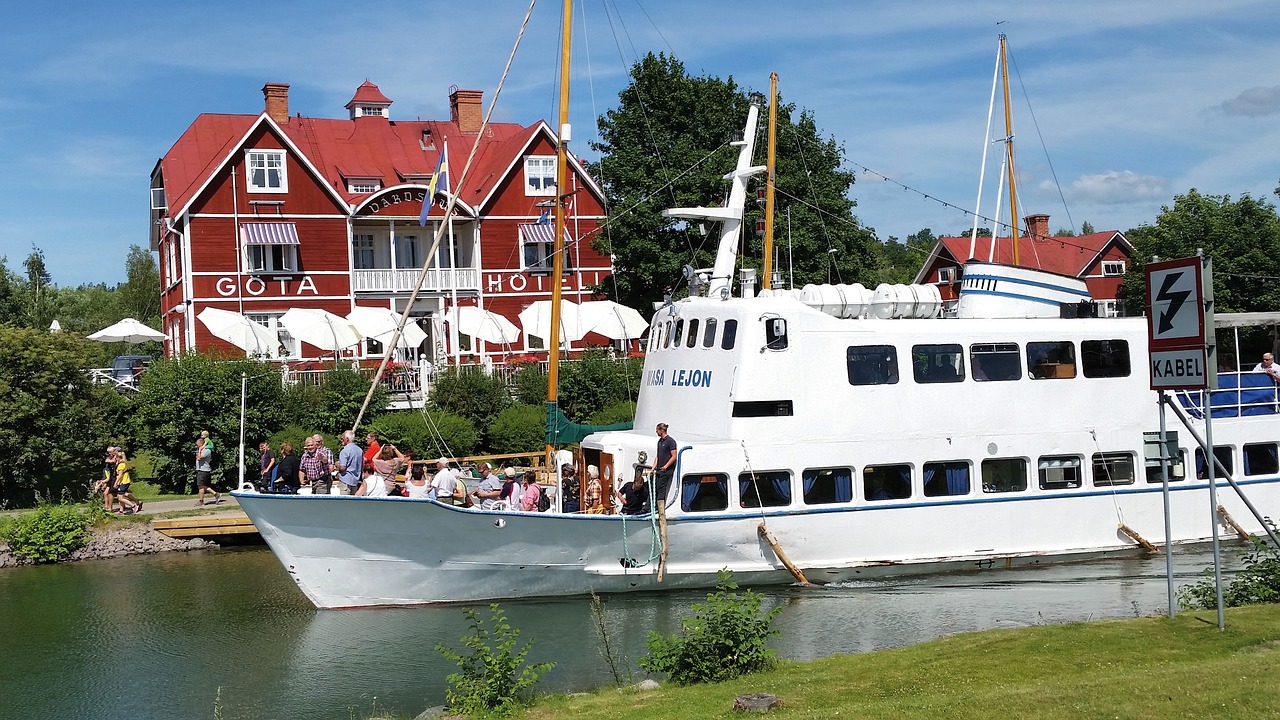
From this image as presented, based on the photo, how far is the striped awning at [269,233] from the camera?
143ft

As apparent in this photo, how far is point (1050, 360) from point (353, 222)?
31230 mm

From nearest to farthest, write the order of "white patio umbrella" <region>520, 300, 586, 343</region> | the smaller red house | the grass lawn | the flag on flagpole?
1. the grass lawn
2. the flag on flagpole
3. "white patio umbrella" <region>520, 300, 586, 343</region>
4. the smaller red house

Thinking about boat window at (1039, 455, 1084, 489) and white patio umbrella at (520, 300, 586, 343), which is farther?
white patio umbrella at (520, 300, 586, 343)

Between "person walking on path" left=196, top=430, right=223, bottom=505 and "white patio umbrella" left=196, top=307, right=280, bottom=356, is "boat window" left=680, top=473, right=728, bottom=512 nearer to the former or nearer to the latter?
"person walking on path" left=196, top=430, right=223, bottom=505

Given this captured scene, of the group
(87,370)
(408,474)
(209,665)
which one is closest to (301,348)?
(87,370)

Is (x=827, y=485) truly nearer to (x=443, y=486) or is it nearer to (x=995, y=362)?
(x=995, y=362)

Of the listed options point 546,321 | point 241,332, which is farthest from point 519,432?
point 241,332

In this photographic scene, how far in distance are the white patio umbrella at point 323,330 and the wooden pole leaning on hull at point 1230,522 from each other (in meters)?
23.5

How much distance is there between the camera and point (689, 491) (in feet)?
63.7

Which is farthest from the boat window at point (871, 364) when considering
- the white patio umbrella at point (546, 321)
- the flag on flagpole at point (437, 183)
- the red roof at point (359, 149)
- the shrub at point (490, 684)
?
the red roof at point (359, 149)

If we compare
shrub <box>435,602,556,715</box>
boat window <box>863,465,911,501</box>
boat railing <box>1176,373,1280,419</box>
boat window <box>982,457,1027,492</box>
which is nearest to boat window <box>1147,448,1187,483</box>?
boat railing <box>1176,373,1280,419</box>

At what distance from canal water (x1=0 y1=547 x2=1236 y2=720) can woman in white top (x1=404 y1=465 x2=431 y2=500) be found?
191 cm

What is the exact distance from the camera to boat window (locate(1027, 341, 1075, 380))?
20.8 meters

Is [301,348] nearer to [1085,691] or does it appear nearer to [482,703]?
[482,703]
